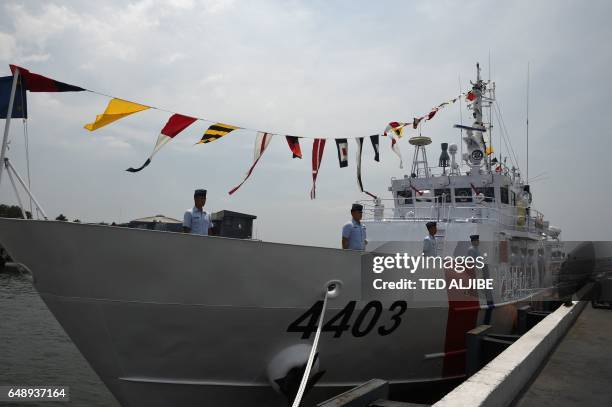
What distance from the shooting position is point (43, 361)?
1042cm

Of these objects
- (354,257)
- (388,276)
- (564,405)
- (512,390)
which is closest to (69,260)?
(354,257)

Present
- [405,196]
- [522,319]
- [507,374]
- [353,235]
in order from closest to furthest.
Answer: [507,374] < [353,235] < [522,319] < [405,196]

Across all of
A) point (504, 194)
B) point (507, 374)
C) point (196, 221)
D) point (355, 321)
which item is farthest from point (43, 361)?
point (504, 194)

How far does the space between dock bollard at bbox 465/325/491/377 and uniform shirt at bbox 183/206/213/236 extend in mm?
4366

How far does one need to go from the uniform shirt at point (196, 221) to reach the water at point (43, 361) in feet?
8.30

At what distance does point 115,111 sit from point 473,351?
603cm

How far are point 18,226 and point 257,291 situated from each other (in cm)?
240

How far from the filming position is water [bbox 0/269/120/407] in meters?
8.56

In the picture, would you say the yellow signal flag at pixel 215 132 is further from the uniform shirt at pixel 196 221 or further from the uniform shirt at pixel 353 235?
the uniform shirt at pixel 353 235

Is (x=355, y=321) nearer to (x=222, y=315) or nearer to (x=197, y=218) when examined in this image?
(x=222, y=315)

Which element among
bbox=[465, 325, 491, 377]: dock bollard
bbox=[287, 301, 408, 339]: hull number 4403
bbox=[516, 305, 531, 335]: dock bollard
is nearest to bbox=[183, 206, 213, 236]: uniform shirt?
bbox=[287, 301, 408, 339]: hull number 4403

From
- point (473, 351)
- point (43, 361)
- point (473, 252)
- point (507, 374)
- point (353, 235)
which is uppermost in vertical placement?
point (353, 235)

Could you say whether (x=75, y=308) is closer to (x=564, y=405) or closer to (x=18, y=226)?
(x=18, y=226)

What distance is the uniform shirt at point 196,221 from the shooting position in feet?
16.3
